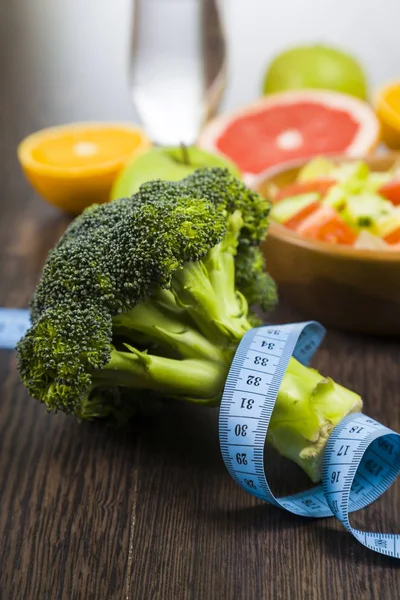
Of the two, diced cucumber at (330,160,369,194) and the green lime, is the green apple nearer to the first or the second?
diced cucumber at (330,160,369,194)

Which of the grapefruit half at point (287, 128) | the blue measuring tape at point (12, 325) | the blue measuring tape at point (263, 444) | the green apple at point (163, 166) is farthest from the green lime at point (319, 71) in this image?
the blue measuring tape at point (263, 444)

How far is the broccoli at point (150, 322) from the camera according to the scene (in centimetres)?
123

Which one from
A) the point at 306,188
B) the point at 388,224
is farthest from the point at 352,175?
the point at 388,224

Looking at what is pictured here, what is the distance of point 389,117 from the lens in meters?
2.33

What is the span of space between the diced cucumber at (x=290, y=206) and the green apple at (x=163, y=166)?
159 mm

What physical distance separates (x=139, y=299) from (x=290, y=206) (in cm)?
58

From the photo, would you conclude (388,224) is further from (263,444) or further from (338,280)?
(263,444)

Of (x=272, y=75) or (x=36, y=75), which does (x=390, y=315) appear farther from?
(x=36, y=75)

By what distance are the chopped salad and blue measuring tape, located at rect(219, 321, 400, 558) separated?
0.38 metres

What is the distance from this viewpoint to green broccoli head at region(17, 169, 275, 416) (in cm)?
122

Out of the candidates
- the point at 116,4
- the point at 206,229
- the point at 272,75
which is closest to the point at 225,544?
the point at 206,229

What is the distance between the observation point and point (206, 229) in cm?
129

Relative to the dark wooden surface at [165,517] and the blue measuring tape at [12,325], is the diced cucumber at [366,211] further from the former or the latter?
the blue measuring tape at [12,325]

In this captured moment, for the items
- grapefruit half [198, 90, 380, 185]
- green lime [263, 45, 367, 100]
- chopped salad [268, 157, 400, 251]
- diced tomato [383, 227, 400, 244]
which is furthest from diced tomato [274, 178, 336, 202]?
green lime [263, 45, 367, 100]
